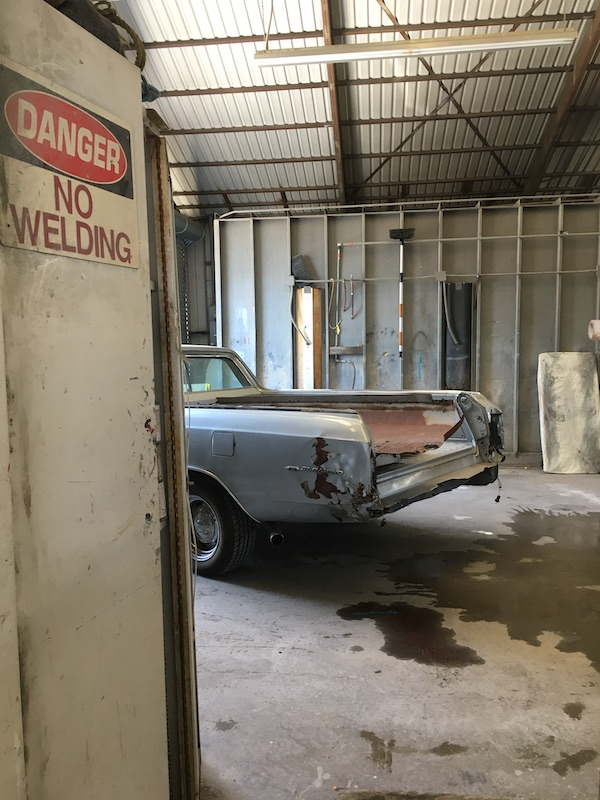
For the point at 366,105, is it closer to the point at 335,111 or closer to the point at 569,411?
the point at 335,111

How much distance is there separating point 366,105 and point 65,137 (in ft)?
25.1

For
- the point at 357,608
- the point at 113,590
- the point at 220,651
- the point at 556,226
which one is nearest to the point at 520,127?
the point at 556,226

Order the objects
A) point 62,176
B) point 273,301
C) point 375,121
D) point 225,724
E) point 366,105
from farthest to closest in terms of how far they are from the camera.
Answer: point 273,301 < point 375,121 < point 366,105 < point 225,724 < point 62,176

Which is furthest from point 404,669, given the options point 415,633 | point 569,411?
point 569,411

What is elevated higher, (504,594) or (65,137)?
(65,137)

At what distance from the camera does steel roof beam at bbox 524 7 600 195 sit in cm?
662

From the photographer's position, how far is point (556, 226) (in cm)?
819

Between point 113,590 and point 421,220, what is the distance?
806cm

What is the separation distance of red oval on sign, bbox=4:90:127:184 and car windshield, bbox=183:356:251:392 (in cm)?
351

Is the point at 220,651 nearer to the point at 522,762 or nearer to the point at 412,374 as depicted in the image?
the point at 522,762

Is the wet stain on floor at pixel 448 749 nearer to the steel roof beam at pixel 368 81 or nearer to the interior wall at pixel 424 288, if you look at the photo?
the interior wall at pixel 424 288

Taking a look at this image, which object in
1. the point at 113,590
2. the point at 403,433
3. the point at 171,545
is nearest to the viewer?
the point at 113,590

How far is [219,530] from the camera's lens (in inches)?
151

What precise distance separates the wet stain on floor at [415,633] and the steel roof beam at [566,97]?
687cm
